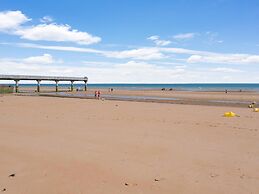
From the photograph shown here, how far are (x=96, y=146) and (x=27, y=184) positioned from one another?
3360 mm

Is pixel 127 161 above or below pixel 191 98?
below

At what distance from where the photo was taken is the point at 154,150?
28.3 feet

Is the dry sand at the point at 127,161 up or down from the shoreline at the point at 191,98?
down

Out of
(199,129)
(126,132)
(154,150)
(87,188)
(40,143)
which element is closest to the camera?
(87,188)

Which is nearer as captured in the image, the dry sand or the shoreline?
the dry sand

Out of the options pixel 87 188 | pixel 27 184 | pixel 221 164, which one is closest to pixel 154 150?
pixel 221 164

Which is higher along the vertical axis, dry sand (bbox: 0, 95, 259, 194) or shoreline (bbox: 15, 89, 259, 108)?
shoreline (bbox: 15, 89, 259, 108)

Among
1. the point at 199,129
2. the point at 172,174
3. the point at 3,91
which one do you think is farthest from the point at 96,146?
the point at 3,91

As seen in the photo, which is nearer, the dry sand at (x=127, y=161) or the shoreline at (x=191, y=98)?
the dry sand at (x=127, y=161)

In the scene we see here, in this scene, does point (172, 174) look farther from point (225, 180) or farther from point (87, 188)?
point (87, 188)

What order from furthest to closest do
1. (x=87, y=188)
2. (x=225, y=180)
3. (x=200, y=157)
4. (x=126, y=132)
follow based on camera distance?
(x=126, y=132), (x=200, y=157), (x=225, y=180), (x=87, y=188)

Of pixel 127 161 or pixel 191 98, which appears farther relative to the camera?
pixel 191 98

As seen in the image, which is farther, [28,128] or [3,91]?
[3,91]

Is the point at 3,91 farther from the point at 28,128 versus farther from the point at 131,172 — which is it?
the point at 131,172
